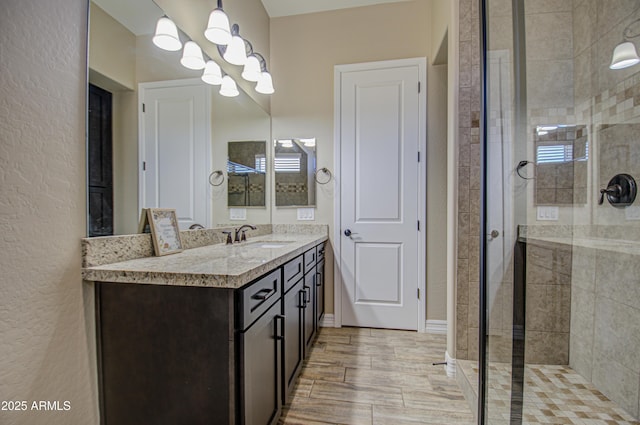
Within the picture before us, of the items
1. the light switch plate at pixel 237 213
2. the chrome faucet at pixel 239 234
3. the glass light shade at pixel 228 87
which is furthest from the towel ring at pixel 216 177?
the glass light shade at pixel 228 87

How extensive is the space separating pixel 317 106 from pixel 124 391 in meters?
2.53

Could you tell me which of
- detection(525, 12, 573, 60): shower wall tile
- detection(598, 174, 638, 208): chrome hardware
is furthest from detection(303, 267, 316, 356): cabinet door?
detection(525, 12, 573, 60): shower wall tile

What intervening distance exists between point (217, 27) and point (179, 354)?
1776 millimetres

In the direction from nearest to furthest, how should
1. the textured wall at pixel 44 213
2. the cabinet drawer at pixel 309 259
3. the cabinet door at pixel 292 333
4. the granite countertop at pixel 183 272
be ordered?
the textured wall at pixel 44 213 < the granite countertop at pixel 183 272 < the cabinet door at pixel 292 333 < the cabinet drawer at pixel 309 259

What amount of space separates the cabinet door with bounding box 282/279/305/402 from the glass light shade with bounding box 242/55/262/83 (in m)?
1.66

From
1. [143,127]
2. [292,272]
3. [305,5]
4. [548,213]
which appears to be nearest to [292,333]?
[292,272]

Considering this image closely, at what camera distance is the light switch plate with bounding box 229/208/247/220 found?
2.17 metres

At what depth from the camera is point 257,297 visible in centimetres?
109

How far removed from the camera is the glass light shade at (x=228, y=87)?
1.97m

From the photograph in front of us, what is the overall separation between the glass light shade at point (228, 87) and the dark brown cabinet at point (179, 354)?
1.51 meters

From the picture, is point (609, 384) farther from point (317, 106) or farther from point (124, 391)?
point (317, 106)

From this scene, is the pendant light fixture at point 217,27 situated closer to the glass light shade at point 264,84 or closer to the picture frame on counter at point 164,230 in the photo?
the glass light shade at point 264,84

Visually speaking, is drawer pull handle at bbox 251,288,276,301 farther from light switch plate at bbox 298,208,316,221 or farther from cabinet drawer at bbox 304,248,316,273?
light switch plate at bbox 298,208,316,221

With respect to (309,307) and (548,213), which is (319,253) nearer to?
(309,307)
